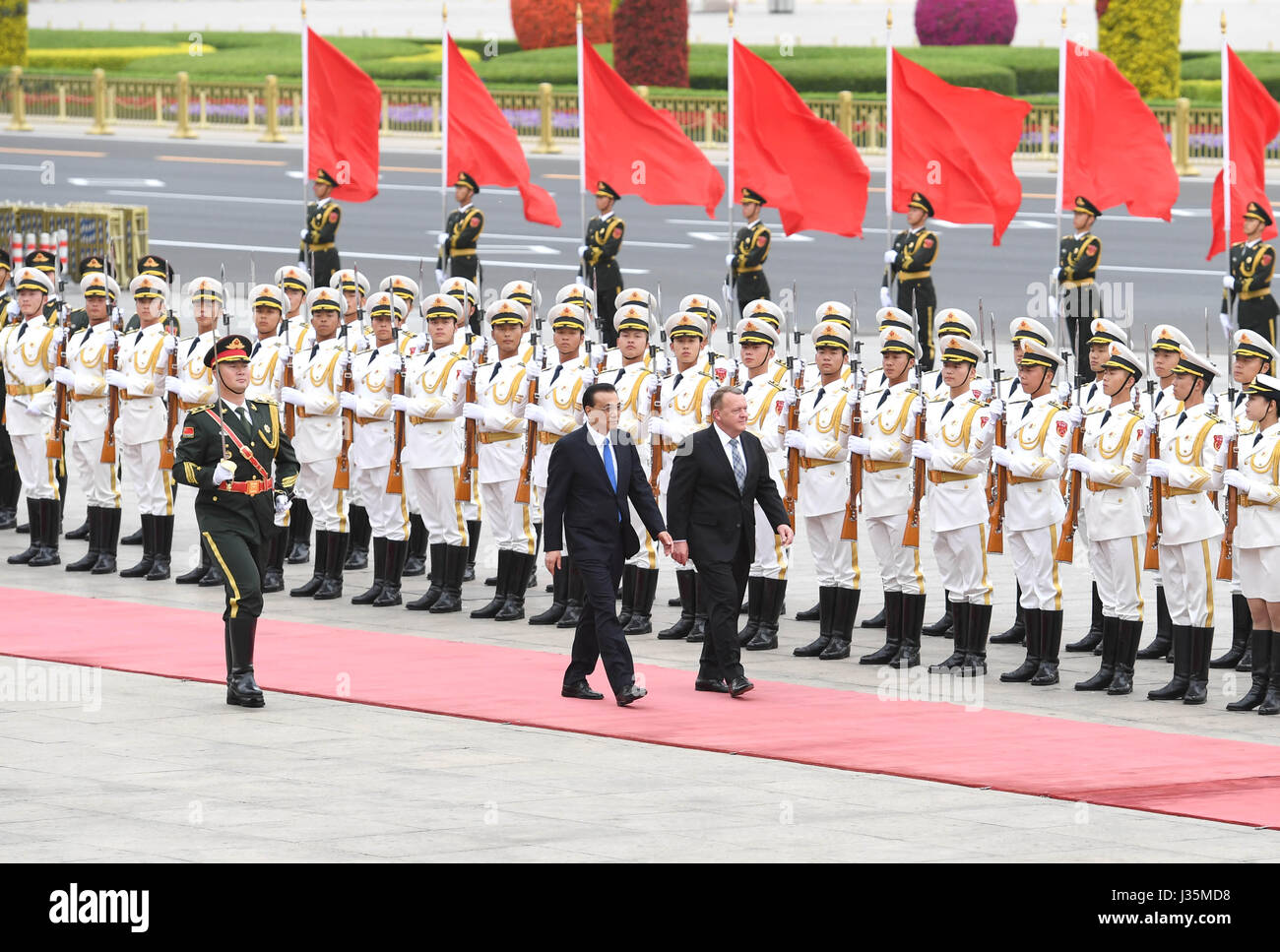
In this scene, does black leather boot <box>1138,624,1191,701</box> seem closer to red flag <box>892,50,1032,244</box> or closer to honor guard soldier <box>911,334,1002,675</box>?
honor guard soldier <box>911,334,1002,675</box>

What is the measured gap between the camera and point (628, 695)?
41.8 ft

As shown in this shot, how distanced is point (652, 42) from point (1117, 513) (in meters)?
30.9

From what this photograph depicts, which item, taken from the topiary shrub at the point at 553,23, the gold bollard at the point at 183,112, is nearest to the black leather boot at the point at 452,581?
the gold bollard at the point at 183,112

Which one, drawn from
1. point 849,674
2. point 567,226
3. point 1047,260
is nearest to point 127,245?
point 567,226

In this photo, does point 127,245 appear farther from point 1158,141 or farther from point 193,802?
point 193,802

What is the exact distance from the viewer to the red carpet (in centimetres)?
1098

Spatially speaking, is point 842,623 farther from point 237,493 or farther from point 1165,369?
point 237,493

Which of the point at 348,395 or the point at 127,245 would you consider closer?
the point at 348,395

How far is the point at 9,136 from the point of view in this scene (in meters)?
44.7

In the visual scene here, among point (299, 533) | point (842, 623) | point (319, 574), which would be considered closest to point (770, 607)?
point (842, 623)

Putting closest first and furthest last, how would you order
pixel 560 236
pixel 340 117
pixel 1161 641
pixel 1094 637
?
pixel 1161 641, pixel 1094 637, pixel 340 117, pixel 560 236

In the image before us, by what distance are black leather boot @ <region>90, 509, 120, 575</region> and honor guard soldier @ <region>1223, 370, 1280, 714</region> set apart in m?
8.08

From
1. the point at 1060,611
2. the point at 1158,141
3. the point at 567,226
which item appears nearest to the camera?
the point at 1060,611

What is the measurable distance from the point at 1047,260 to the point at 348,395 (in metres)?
17.6
